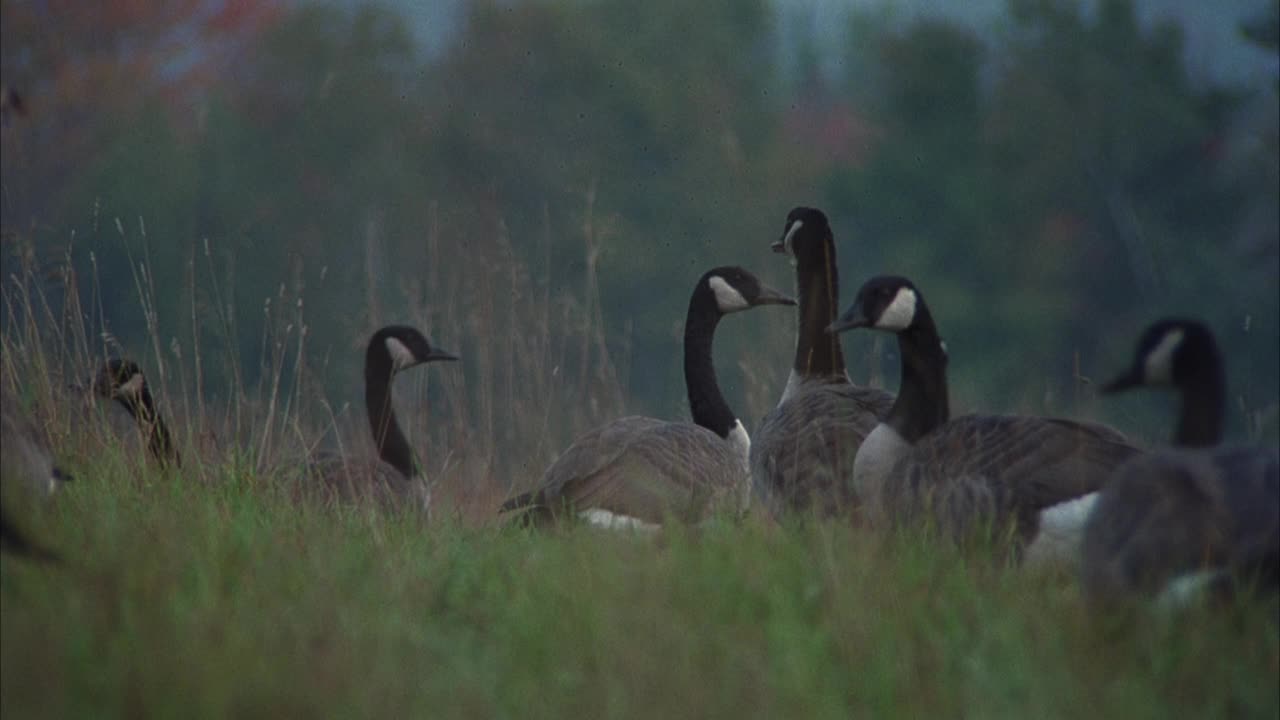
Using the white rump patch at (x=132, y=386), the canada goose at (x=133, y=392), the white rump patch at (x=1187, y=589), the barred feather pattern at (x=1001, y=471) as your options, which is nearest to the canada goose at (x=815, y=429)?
the barred feather pattern at (x=1001, y=471)

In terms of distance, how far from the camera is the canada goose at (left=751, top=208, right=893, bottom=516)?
22.0 feet

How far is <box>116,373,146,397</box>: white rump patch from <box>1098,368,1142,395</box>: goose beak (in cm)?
523

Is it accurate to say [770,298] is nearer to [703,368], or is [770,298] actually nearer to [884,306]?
[703,368]

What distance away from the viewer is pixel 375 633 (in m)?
4.44

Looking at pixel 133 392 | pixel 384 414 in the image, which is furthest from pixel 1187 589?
pixel 133 392

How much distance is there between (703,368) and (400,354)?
1869 mm

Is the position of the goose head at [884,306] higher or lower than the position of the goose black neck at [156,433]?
higher

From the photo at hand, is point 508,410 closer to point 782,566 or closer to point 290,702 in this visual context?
point 782,566

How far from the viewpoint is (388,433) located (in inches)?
344

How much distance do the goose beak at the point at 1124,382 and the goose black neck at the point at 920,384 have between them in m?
1.23

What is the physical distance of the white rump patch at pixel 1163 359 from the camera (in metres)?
4.96

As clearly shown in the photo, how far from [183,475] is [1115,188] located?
25588 mm

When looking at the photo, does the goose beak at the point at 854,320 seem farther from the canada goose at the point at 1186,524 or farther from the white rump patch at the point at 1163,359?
the canada goose at the point at 1186,524

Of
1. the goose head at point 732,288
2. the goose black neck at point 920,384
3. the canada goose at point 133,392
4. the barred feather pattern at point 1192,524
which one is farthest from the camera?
the goose head at point 732,288
